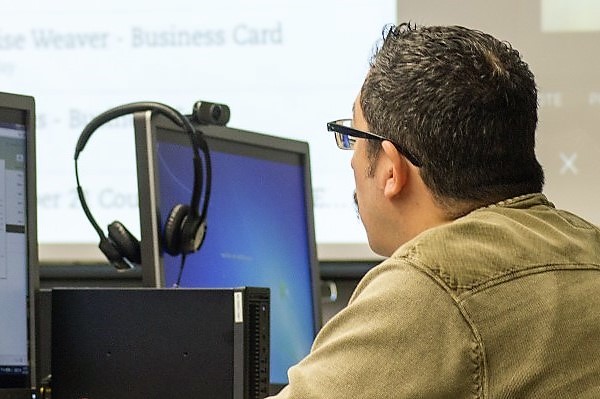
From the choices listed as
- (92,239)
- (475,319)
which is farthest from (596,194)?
(475,319)

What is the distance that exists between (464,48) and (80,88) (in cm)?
195

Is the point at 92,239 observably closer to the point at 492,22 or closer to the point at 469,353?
the point at 492,22

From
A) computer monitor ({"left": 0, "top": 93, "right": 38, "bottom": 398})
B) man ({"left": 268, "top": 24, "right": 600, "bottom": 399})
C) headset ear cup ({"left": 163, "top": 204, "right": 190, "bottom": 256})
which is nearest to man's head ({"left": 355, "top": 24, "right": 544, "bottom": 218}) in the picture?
man ({"left": 268, "top": 24, "right": 600, "bottom": 399})

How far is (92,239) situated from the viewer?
118 inches

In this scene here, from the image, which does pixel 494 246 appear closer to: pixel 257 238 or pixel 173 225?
pixel 173 225

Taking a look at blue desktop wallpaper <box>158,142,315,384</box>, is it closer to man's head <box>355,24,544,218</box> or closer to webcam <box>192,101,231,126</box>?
webcam <box>192,101,231,126</box>

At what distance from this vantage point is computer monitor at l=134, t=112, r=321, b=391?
5.29ft

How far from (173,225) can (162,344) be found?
230 millimetres

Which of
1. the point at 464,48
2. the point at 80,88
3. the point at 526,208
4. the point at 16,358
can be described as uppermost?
the point at 80,88

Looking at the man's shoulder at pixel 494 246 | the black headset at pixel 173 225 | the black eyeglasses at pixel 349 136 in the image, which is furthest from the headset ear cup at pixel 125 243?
the man's shoulder at pixel 494 246

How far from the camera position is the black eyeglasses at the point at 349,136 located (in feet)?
4.02

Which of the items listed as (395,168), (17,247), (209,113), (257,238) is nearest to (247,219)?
(257,238)

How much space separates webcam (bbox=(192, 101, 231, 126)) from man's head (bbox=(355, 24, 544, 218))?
56 centimetres

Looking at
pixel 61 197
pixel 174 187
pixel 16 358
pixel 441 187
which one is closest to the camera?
pixel 441 187
